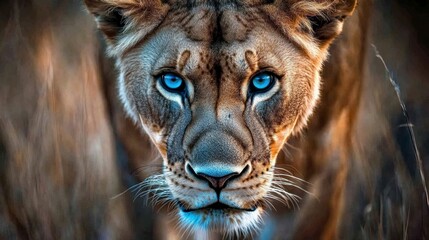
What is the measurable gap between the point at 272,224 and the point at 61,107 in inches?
32.6

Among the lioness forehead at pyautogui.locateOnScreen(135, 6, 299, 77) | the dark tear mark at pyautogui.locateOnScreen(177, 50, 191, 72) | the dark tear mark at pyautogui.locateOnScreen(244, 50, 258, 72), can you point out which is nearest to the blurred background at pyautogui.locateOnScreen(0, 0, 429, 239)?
the lioness forehead at pyautogui.locateOnScreen(135, 6, 299, 77)

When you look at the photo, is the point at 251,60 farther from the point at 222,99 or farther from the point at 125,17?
the point at 125,17

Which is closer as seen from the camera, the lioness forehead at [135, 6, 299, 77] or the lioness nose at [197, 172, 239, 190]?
the lioness nose at [197, 172, 239, 190]

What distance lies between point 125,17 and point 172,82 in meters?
0.30

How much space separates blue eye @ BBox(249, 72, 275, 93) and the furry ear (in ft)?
0.76

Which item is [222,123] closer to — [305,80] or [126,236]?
[305,80]

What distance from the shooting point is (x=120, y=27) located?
3.42 m

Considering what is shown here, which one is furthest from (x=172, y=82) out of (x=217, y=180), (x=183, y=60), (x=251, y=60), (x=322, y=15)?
(x=322, y=15)

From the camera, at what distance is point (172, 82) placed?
10.7 ft

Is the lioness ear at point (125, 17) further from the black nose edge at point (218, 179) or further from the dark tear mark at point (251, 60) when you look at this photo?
the black nose edge at point (218, 179)

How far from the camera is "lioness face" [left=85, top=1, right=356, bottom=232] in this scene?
124 inches

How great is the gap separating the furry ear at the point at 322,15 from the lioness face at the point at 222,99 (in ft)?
0.09

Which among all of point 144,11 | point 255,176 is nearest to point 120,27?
point 144,11

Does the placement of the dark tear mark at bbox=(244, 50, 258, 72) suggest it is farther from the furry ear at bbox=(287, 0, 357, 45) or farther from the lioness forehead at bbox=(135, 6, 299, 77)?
the furry ear at bbox=(287, 0, 357, 45)
